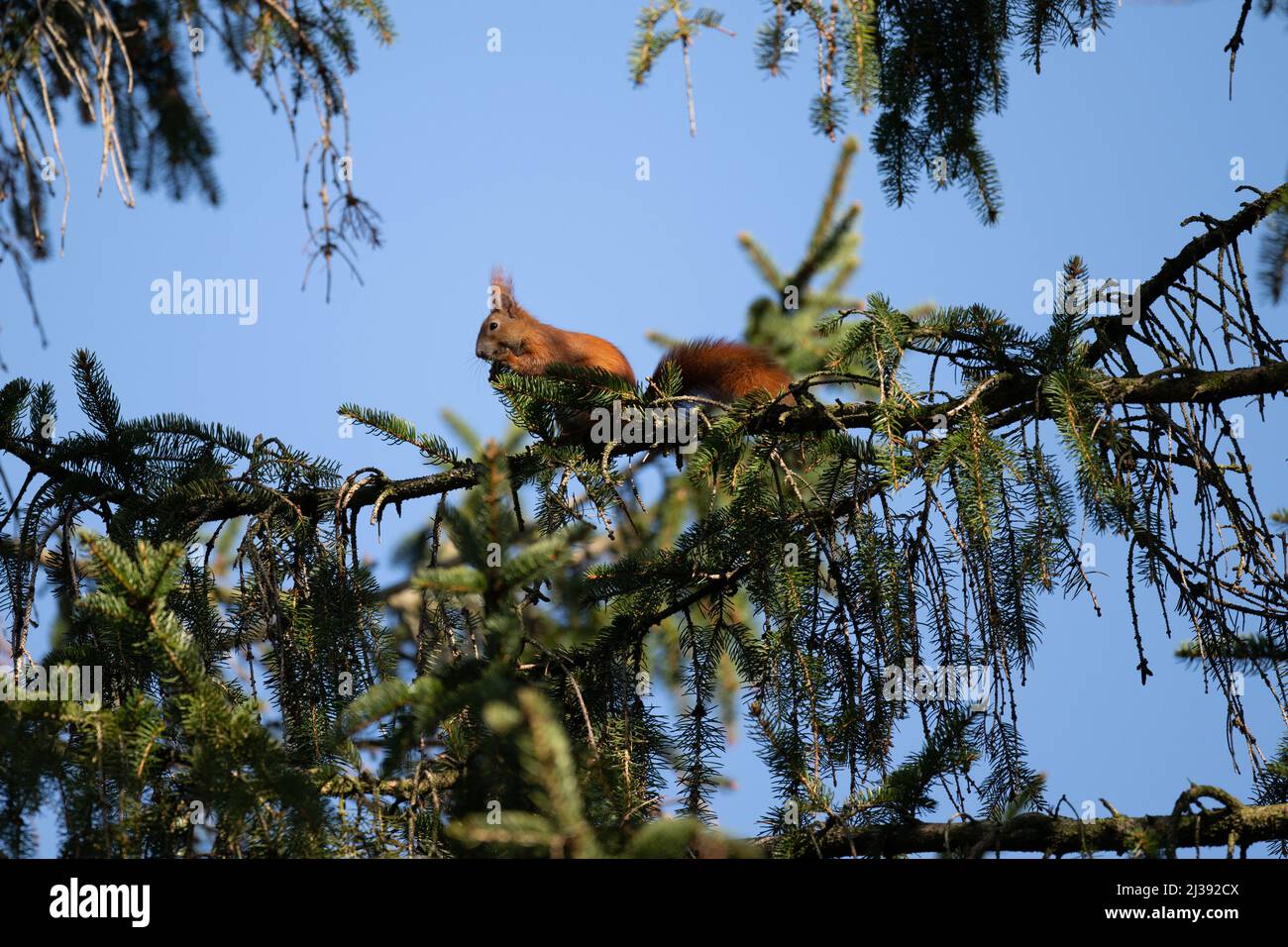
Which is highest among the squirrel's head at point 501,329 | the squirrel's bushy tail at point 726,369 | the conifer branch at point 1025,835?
the squirrel's head at point 501,329

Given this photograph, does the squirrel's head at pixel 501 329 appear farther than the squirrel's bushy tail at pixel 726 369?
Yes

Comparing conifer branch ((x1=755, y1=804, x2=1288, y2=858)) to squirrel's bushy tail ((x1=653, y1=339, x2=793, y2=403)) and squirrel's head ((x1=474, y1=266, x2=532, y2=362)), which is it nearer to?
squirrel's bushy tail ((x1=653, y1=339, x2=793, y2=403))

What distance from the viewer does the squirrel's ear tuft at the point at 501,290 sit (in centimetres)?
558

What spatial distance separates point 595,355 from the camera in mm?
5008

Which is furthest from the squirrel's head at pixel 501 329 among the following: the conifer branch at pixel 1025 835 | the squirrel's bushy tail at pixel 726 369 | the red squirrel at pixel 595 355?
the conifer branch at pixel 1025 835

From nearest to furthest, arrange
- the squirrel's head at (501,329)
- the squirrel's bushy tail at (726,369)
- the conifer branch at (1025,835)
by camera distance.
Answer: the conifer branch at (1025,835) < the squirrel's bushy tail at (726,369) < the squirrel's head at (501,329)

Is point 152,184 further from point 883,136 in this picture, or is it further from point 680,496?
point 883,136

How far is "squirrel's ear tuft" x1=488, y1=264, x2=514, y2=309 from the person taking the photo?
5578mm

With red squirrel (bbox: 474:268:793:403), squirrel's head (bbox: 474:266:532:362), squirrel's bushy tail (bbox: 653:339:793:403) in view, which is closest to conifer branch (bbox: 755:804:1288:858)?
red squirrel (bbox: 474:268:793:403)

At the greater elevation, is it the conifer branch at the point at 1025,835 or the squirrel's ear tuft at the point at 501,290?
the squirrel's ear tuft at the point at 501,290

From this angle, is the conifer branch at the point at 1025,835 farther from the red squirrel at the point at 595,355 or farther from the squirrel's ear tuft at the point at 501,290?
the squirrel's ear tuft at the point at 501,290

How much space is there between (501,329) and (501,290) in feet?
0.96
